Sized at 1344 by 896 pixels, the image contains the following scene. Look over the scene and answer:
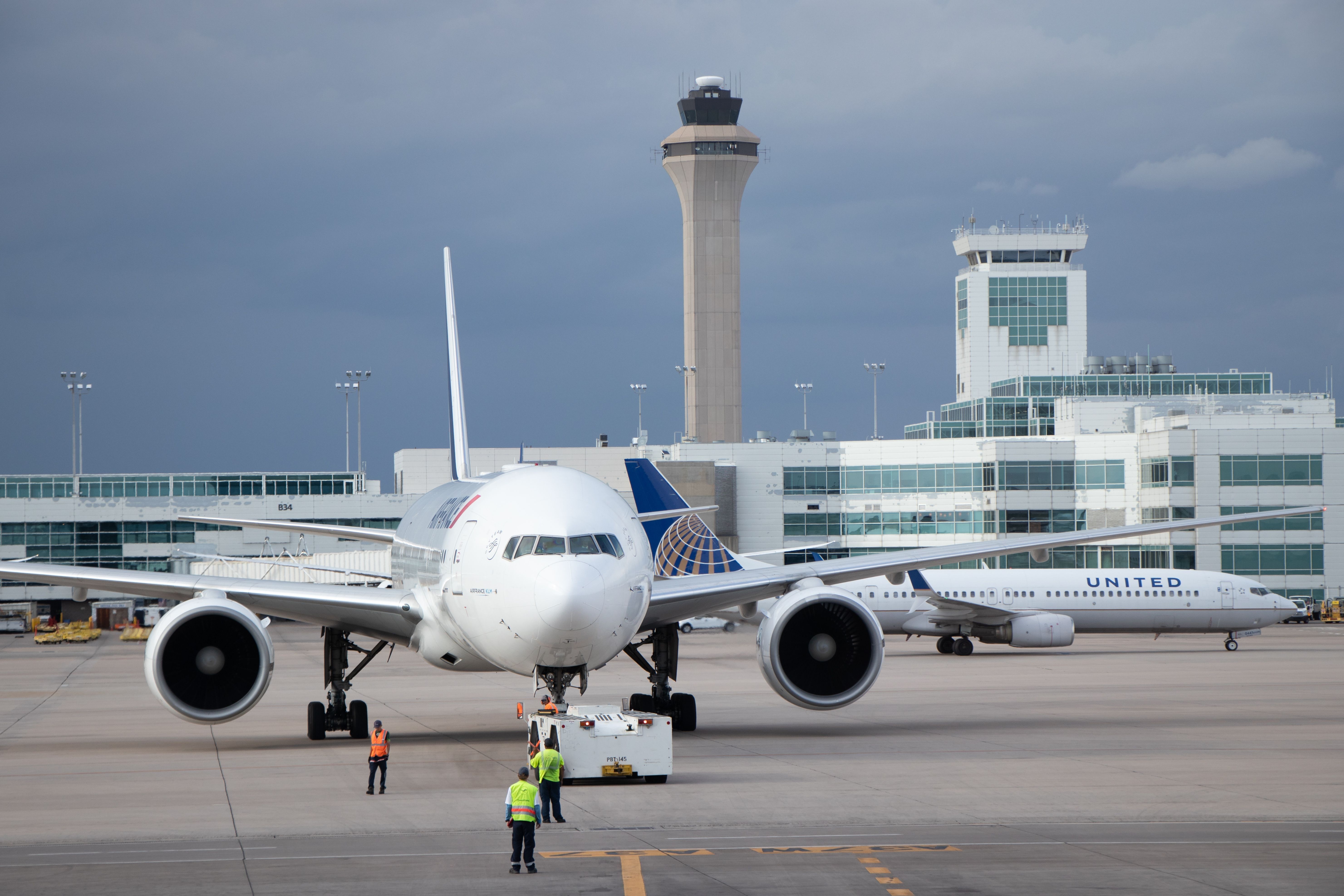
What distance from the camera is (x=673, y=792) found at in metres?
20.1

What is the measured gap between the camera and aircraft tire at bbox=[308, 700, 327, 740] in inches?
1040

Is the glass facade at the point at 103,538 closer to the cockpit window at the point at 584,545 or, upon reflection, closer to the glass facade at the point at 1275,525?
the glass facade at the point at 1275,525

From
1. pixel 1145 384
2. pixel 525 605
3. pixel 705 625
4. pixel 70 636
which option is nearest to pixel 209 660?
pixel 525 605

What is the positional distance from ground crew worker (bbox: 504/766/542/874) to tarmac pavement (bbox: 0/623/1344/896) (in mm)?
241

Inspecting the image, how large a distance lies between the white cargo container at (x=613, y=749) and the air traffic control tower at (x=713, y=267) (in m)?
108

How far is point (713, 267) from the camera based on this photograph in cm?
13062

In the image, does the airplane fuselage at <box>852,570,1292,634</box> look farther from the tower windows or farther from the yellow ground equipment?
the tower windows

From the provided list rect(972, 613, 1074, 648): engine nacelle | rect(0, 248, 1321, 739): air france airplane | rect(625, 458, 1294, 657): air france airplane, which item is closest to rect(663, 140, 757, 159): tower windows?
rect(625, 458, 1294, 657): air france airplane

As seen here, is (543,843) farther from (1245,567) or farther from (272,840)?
(1245,567)

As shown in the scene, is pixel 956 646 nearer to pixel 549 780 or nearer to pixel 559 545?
pixel 559 545

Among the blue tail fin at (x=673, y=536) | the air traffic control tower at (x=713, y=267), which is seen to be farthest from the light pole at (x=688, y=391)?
the blue tail fin at (x=673, y=536)

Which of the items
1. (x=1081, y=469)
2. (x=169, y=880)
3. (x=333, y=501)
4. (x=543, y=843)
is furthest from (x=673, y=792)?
(x=333, y=501)

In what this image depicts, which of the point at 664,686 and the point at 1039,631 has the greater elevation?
the point at 664,686

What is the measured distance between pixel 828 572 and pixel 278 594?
367 inches
